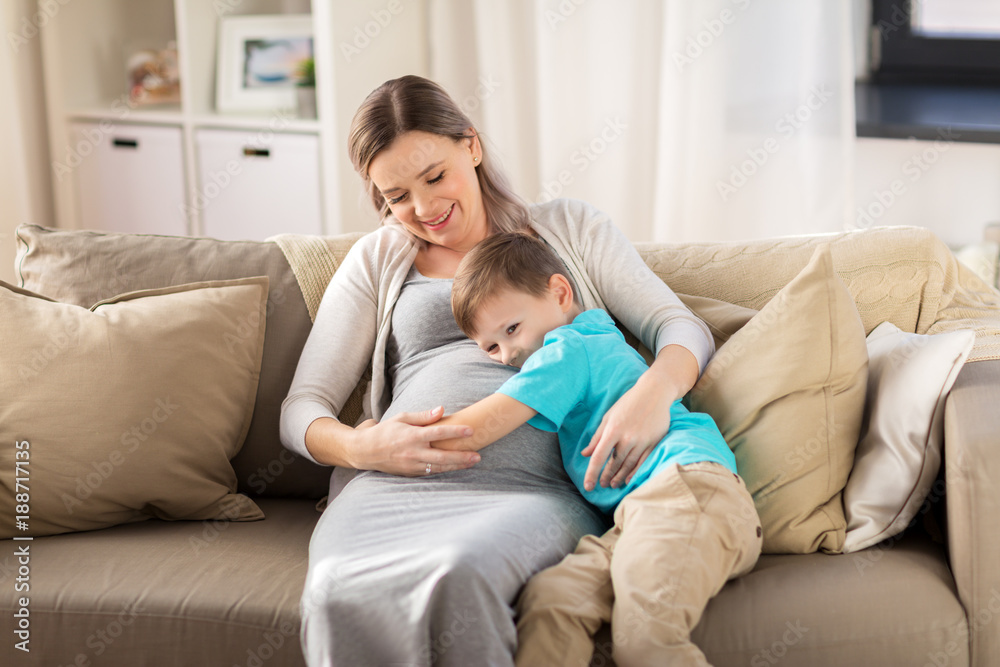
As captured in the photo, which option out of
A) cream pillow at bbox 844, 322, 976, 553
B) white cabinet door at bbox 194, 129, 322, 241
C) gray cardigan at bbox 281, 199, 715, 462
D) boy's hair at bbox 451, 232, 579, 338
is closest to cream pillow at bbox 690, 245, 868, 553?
cream pillow at bbox 844, 322, 976, 553

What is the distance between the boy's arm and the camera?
1.31 metres

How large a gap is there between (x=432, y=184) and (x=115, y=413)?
0.66 metres

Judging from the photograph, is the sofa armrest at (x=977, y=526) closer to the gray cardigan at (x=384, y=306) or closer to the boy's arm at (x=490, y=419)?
the gray cardigan at (x=384, y=306)

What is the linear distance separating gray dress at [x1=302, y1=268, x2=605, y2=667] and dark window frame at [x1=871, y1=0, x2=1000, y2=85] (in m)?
2.04

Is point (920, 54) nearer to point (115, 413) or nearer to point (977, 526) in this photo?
point (977, 526)

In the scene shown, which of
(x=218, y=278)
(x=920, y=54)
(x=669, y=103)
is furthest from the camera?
(x=920, y=54)

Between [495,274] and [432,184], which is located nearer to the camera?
[495,274]

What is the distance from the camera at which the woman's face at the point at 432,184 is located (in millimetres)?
1571

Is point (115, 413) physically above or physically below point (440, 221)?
below

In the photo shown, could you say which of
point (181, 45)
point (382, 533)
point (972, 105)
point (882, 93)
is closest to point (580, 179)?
point (882, 93)

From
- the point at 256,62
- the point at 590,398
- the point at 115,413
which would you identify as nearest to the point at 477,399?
the point at 590,398

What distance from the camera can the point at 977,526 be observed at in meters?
1.20

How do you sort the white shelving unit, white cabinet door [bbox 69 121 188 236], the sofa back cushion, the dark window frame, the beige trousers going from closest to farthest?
the beige trousers, the sofa back cushion, the dark window frame, the white shelving unit, white cabinet door [bbox 69 121 188 236]

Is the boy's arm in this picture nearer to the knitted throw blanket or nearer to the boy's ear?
the boy's ear
